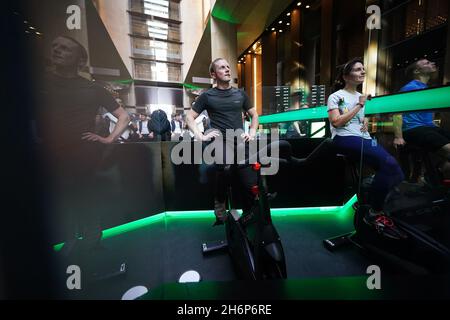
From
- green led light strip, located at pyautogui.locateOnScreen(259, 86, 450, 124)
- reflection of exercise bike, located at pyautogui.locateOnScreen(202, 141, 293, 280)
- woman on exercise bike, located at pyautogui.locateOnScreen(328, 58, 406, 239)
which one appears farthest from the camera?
woman on exercise bike, located at pyautogui.locateOnScreen(328, 58, 406, 239)

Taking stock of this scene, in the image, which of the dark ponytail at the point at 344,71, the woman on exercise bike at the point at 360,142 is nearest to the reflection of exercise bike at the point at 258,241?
the woman on exercise bike at the point at 360,142

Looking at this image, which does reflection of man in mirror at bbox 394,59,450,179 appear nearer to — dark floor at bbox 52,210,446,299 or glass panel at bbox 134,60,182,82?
dark floor at bbox 52,210,446,299

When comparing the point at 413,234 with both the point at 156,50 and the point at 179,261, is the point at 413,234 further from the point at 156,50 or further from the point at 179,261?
the point at 156,50

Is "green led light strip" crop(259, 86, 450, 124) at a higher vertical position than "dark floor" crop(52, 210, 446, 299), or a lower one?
higher

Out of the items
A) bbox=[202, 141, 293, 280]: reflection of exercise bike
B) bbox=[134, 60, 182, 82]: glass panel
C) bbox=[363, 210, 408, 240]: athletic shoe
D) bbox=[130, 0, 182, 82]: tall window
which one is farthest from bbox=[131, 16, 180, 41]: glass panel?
bbox=[363, 210, 408, 240]: athletic shoe

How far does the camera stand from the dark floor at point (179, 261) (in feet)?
4.08

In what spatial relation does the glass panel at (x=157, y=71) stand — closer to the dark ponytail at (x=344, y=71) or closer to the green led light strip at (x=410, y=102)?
the green led light strip at (x=410, y=102)

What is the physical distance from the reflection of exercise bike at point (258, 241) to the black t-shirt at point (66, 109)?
35.7 inches

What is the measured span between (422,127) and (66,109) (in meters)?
2.61

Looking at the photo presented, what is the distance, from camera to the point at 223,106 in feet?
5.02

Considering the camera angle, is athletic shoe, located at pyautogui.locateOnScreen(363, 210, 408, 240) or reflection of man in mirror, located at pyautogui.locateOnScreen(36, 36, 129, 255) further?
athletic shoe, located at pyautogui.locateOnScreen(363, 210, 408, 240)

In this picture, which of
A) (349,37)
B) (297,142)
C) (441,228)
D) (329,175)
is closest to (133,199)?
(297,142)

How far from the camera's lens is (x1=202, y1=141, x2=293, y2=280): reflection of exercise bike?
3.90ft
